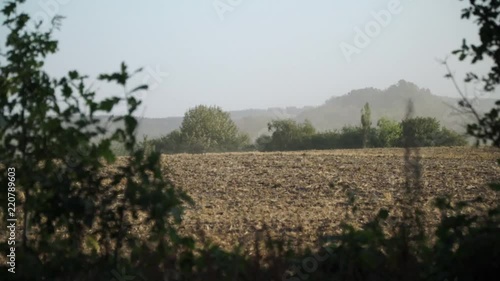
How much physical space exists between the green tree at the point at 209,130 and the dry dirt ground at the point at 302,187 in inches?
2138

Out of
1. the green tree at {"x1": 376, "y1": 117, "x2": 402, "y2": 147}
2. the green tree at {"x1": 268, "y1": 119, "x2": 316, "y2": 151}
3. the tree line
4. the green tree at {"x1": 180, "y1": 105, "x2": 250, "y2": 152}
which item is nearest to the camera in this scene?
the green tree at {"x1": 376, "y1": 117, "x2": 402, "y2": 147}

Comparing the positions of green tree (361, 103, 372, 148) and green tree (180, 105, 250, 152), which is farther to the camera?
green tree (180, 105, 250, 152)

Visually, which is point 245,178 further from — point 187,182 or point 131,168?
point 131,168

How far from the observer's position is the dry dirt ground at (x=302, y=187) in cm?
1161

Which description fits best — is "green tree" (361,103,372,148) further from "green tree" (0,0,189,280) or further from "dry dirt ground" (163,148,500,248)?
"green tree" (0,0,189,280)

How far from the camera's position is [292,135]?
5622 cm

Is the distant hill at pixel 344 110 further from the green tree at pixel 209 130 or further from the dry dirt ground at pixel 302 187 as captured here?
the dry dirt ground at pixel 302 187

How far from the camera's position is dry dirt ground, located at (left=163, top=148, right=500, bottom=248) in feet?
38.1

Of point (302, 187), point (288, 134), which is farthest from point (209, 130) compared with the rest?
point (302, 187)

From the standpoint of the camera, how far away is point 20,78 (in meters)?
5.10

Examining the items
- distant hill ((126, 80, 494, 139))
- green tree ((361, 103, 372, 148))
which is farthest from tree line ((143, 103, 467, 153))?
distant hill ((126, 80, 494, 139))

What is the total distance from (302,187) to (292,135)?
39.5 metres

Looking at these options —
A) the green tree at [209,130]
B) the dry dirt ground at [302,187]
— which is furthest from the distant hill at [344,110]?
the dry dirt ground at [302,187]

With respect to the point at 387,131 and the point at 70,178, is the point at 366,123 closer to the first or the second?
the point at 387,131
